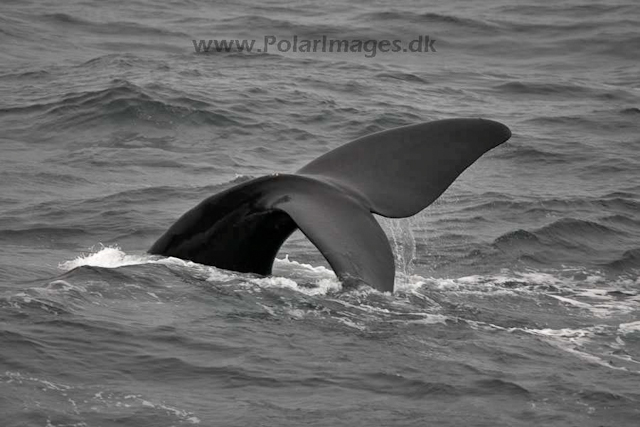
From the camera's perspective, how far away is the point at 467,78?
23312 millimetres

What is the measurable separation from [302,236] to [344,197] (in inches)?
172

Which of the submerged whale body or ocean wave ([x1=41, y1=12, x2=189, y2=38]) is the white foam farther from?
ocean wave ([x1=41, y1=12, x2=189, y2=38])

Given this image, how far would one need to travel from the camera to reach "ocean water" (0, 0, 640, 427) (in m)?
8.10

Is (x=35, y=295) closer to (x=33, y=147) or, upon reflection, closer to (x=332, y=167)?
(x=332, y=167)

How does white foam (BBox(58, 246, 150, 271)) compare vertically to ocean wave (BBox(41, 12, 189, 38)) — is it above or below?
above

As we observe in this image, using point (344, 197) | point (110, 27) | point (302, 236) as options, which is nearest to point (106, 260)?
point (302, 236)

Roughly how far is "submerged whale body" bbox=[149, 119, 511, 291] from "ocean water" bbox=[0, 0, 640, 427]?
264mm

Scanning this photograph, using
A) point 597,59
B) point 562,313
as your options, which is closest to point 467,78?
point 597,59

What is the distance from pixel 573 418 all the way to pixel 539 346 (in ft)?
4.65

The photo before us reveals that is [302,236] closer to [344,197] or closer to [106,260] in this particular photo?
[106,260]

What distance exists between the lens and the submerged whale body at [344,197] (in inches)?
350

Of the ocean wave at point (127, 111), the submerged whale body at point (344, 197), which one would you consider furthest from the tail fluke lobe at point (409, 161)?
the ocean wave at point (127, 111)

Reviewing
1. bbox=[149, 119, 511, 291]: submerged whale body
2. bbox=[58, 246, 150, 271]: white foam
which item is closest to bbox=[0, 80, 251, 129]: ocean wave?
bbox=[58, 246, 150, 271]: white foam

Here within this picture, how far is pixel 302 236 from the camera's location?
13438 mm
